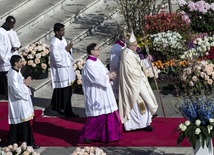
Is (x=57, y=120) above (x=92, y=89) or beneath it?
beneath

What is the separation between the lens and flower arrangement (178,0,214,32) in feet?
62.3

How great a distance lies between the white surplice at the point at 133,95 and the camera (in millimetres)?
13523

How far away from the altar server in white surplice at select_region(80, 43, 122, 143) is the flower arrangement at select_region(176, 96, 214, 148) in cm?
186

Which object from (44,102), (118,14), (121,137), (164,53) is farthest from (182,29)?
(121,137)

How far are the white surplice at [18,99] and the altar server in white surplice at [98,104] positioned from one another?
0.97m

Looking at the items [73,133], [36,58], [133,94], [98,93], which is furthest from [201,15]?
[98,93]

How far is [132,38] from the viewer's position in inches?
531

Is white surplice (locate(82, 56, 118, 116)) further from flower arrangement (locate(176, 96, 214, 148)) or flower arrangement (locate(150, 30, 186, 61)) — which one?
flower arrangement (locate(150, 30, 186, 61))

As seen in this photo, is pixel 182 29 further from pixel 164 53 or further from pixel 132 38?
pixel 132 38

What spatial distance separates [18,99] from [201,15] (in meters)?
7.47

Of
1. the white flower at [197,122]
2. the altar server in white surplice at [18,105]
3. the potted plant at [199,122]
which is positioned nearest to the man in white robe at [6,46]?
the altar server in white surplice at [18,105]

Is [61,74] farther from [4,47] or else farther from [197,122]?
[197,122]

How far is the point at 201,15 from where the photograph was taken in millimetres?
19125

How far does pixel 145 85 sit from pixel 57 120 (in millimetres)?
1896
